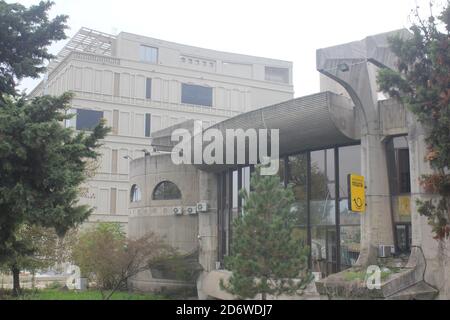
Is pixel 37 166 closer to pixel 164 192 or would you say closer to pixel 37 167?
pixel 37 167

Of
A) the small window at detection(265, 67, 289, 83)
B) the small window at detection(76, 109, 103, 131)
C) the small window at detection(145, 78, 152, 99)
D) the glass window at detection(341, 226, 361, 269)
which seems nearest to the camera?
the glass window at detection(341, 226, 361, 269)

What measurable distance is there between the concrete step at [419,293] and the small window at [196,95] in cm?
4496

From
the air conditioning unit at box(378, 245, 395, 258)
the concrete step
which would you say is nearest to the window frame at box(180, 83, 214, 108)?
the air conditioning unit at box(378, 245, 395, 258)

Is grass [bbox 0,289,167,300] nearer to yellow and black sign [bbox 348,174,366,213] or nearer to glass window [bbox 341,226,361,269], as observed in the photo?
glass window [bbox 341,226,361,269]

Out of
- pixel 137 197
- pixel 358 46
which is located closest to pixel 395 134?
pixel 358 46

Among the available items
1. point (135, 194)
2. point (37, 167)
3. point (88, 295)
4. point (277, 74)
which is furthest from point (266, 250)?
point (277, 74)

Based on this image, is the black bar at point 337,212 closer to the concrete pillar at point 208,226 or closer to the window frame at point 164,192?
the concrete pillar at point 208,226

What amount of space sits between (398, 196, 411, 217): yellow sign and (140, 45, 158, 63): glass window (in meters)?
42.8

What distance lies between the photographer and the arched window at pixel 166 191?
33.1 m

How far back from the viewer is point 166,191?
33500 mm

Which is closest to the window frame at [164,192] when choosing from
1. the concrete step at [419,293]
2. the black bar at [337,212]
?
the black bar at [337,212]

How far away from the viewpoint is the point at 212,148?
91.9 ft

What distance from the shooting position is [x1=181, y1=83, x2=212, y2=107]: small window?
2383 inches

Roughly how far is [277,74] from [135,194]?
3690 centimetres
